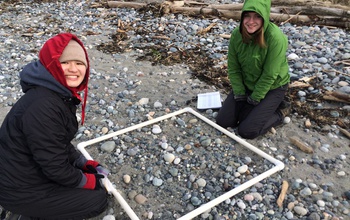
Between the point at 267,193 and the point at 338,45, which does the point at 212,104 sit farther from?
the point at 338,45

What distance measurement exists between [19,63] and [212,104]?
423 centimetres

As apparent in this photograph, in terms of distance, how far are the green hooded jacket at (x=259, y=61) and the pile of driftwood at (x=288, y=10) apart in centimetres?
450

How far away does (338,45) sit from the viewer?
7.16 m

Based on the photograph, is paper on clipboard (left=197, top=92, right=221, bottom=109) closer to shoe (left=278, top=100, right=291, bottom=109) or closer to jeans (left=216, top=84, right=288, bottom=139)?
jeans (left=216, top=84, right=288, bottom=139)

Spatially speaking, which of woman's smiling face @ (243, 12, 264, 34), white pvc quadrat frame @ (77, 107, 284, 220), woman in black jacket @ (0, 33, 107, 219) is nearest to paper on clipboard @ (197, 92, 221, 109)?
white pvc quadrat frame @ (77, 107, 284, 220)

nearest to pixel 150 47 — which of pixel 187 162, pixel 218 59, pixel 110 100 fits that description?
pixel 218 59

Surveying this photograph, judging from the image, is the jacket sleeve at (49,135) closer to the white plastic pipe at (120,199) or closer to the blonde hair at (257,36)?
the white plastic pipe at (120,199)

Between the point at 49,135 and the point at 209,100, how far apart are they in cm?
314

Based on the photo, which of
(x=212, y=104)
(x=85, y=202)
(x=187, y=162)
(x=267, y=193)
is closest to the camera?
(x=85, y=202)

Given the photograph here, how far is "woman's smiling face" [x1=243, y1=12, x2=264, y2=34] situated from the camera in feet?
13.6

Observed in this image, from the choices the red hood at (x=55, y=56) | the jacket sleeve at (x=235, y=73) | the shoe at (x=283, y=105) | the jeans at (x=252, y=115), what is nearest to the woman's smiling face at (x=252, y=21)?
the jacket sleeve at (x=235, y=73)

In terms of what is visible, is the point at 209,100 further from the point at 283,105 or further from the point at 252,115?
the point at 283,105

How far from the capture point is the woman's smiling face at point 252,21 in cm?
414

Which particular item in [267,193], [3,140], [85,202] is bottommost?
[267,193]
